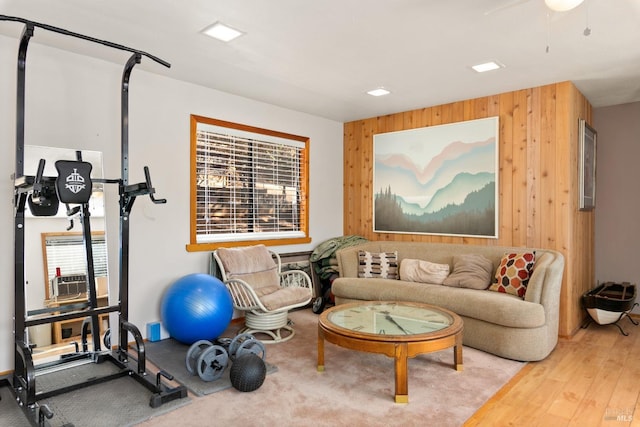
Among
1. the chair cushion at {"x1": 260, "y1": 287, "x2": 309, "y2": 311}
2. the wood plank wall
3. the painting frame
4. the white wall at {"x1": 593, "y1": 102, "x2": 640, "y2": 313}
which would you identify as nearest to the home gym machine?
the chair cushion at {"x1": 260, "y1": 287, "x2": 309, "y2": 311}

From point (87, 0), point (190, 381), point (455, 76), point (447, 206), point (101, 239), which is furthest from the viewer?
point (447, 206)

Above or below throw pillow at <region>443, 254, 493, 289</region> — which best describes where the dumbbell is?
below

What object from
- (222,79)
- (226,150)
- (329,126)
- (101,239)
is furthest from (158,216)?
(329,126)

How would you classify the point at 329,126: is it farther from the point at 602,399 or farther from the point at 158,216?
the point at 602,399

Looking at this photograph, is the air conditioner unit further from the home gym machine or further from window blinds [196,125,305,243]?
window blinds [196,125,305,243]

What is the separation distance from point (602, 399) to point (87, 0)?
164 inches

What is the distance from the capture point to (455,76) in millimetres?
3951

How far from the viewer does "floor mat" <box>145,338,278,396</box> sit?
2861 millimetres

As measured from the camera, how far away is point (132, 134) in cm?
376

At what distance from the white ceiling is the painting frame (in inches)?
17.2

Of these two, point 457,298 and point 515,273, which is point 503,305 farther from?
point 515,273

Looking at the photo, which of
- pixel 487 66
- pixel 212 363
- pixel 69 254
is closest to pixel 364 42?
pixel 487 66

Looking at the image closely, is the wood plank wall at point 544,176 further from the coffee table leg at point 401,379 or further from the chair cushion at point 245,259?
the coffee table leg at point 401,379

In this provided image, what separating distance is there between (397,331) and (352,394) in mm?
521
